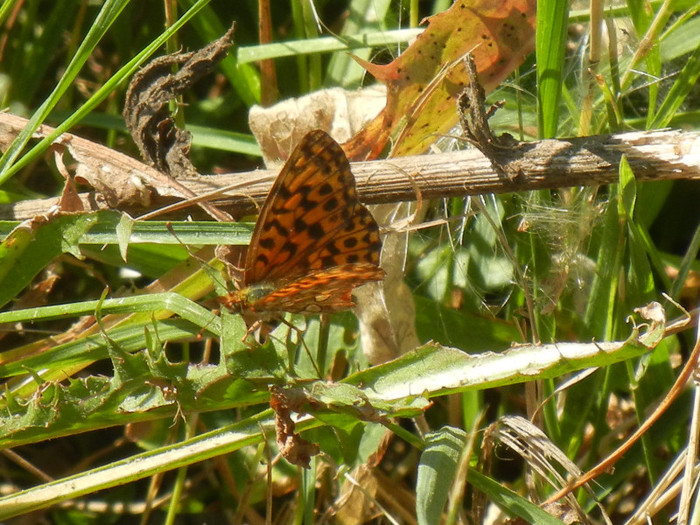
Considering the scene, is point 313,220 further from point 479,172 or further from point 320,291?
point 479,172

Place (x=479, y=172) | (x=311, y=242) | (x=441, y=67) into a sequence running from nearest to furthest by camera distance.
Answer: (x=479, y=172), (x=311, y=242), (x=441, y=67)

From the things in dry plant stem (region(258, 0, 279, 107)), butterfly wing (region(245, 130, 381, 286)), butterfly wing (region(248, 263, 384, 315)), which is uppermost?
dry plant stem (region(258, 0, 279, 107))

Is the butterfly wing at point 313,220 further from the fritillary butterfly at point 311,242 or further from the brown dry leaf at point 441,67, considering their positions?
the brown dry leaf at point 441,67

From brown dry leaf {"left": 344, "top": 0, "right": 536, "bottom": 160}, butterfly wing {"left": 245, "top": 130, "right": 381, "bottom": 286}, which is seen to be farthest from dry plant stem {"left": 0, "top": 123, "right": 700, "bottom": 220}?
brown dry leaf {"left": 344, "top": 0, "right": 536, "bottom": 160}

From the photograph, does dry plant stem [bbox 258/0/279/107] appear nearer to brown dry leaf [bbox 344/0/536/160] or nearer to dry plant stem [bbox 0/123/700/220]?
brown dry leaf [bbox 344/0/536/160]

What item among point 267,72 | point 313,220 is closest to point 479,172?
point 313,220

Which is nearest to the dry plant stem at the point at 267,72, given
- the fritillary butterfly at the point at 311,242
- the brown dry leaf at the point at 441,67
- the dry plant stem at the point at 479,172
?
the brown dry leaf at the point at 441,67

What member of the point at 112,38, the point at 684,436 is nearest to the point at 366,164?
the point at 684,436
